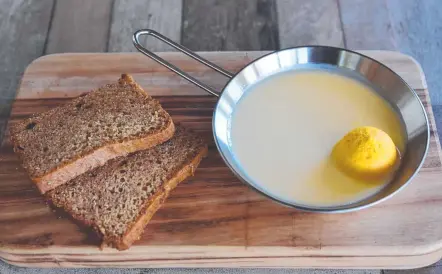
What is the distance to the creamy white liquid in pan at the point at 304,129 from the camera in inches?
47.1

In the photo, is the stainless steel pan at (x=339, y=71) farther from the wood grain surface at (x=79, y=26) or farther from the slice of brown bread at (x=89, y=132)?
the wood grain surface at (x=79, y=26)

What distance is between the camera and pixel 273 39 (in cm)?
182

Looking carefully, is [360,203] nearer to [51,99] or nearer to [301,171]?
[301,171]

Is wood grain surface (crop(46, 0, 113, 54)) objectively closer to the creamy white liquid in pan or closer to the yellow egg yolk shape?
the creamy white liquid in pan

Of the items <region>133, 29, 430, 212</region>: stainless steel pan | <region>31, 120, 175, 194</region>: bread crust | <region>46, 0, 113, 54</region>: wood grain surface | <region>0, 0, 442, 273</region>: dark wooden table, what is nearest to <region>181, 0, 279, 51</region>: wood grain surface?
<region>0, 0, 442, 273</region>: dark wooden table

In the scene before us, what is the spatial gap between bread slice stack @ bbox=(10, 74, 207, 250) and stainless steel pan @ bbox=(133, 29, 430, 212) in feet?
0.31

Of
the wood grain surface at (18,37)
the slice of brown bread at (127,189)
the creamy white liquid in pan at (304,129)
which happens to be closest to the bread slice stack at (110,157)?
the slice of brown bread at (127,189)

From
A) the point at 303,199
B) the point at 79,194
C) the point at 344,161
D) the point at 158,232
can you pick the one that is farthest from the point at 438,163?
the point at 79,194

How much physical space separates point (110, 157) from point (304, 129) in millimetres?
419

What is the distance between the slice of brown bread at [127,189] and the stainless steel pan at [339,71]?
0.11 m

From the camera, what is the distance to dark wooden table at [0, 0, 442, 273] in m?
1.82

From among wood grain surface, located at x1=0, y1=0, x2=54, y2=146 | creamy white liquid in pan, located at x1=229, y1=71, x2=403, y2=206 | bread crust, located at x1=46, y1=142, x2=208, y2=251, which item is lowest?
wood grain surface, located at x1=0, y1=0, x2=54, y2=146

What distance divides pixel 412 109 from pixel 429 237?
0.29 m

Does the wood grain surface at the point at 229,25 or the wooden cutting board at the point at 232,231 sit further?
the wood grain surface at the point at 229,25
